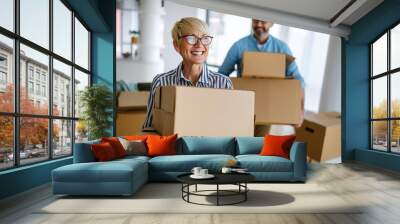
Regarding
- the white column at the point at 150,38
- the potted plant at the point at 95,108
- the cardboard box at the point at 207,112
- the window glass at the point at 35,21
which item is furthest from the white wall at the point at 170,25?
the window glass at the point at 35,21

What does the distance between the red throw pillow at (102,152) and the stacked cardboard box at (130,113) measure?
2.82 metres

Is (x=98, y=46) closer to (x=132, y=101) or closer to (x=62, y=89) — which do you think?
(x=132, y=101)

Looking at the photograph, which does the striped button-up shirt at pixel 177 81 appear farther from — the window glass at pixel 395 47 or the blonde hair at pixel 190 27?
the window glass at pixel 395 47

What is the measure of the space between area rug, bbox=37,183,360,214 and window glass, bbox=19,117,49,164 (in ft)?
2.86

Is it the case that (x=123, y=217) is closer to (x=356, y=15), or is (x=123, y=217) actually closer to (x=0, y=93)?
(x=0, y=93)

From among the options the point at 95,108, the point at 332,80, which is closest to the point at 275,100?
the point at 332,80

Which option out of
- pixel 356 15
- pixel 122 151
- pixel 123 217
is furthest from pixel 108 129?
pixel 356 15

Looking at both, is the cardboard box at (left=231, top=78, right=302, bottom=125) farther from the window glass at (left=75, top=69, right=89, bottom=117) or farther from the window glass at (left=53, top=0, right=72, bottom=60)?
the window glass at (left=53, top=0, right=72, bottom=60)

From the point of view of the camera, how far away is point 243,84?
7.20m

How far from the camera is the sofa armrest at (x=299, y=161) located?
4.84 metres

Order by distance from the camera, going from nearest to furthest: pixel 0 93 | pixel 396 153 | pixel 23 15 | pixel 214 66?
pixel 0 93 < pixel 23 15 < pixel 396 153 < pixel 214 66

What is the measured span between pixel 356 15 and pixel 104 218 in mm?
5714

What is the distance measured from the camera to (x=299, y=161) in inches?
192

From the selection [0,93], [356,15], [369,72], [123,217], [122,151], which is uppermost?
[356,15]
